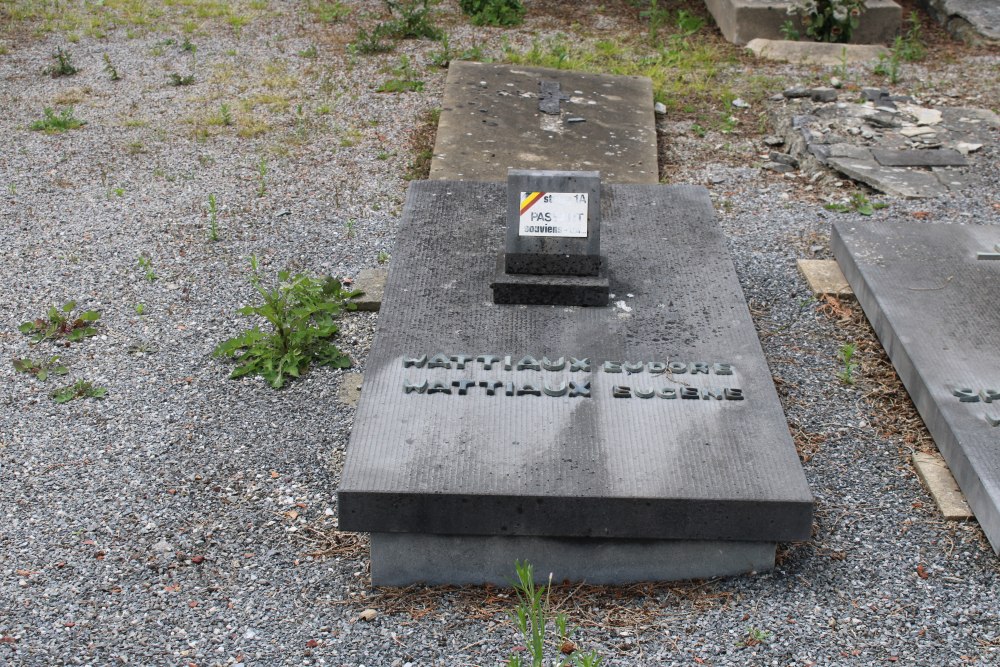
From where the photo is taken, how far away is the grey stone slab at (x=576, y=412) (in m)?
3.08

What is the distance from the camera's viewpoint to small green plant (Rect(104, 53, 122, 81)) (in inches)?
324

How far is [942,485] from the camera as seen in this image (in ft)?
12.0

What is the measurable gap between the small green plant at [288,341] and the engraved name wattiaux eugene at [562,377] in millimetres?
855

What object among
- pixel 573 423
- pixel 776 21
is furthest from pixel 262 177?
pixel 776 21

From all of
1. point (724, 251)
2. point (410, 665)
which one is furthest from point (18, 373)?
point (724, 251)

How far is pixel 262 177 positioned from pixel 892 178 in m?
3.86

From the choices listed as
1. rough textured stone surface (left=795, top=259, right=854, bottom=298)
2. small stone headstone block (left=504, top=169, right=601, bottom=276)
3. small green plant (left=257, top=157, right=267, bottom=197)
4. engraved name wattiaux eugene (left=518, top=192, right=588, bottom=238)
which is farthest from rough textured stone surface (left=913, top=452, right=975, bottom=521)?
small green plant (left=257, top=157, right=267, bottom=197)

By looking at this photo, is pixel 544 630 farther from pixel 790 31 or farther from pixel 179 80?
pixel 790 31

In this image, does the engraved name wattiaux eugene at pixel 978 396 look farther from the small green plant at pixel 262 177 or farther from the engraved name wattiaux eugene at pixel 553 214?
the small green plant at pixel 262 177

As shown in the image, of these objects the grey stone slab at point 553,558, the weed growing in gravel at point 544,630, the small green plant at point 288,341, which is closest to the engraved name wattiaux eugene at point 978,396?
the grey stone slab at point 553,558

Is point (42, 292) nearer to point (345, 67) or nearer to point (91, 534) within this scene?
point (91, 534)

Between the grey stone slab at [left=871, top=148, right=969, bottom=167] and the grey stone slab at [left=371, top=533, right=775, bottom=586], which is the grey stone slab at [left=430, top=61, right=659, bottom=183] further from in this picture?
the grey stone slab at [left=371, top=533, right=775, bottom=586]

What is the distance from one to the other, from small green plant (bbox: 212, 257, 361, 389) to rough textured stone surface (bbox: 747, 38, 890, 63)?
18.3 feet

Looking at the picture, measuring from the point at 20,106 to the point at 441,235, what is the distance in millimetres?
4624
